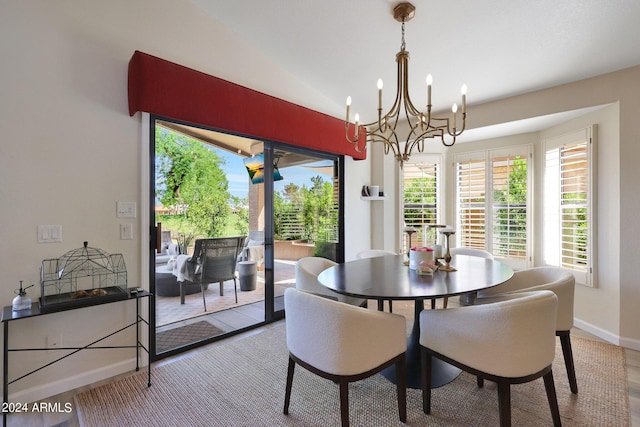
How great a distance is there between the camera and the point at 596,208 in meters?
3.08

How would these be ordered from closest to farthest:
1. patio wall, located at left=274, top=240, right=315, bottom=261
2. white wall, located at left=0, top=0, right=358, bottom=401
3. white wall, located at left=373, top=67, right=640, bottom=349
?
white wall, located at left=0, top=0, right=358, bottom=401 → white wall, located at left=373, top=67, right=640, bottom=349 → patio wall, located at left=274, top=240, right=315, bottom=261

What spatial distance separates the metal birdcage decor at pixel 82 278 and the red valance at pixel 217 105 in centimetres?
114

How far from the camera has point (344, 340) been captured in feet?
5.14

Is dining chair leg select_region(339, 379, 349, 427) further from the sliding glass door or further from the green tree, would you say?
the green tree

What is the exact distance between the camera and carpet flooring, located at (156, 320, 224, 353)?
2674mm

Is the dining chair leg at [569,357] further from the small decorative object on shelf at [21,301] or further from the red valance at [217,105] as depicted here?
the small decorative object on shelf at [21,301]

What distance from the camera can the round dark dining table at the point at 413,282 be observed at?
1.75 meters

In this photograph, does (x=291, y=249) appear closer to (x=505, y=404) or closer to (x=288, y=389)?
(x=288, y=389)

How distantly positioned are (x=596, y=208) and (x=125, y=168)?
A: 4380 millimetres

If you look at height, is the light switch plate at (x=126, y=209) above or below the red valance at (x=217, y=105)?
below

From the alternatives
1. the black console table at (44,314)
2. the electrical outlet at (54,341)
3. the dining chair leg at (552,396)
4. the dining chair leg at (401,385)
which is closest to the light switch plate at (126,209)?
the black console table at (44,314)

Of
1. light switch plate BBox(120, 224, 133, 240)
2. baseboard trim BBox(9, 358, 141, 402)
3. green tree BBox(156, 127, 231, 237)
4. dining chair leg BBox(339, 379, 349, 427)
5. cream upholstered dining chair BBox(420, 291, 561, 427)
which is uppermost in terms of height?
green tree BBox(156, 127, 231, 237)

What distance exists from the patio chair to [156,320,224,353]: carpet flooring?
0.19m

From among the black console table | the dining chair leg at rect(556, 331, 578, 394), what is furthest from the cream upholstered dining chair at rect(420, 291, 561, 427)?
the black console table
